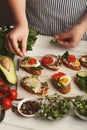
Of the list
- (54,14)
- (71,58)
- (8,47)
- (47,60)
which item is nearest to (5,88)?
(8,47)

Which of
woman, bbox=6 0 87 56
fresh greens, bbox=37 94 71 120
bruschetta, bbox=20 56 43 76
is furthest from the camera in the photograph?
woman, bbox=6 0 87 56

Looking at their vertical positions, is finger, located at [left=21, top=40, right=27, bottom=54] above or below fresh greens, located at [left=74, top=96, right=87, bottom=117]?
above

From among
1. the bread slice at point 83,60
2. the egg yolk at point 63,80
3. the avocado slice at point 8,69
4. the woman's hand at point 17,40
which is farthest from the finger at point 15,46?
the bread slice at point 83,60

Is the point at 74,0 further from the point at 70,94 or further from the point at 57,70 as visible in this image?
the point at 70,94

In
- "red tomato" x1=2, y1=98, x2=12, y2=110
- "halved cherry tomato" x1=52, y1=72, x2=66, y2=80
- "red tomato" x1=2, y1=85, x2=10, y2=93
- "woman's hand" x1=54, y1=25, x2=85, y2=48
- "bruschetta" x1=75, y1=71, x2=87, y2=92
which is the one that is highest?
"woman's hand" x1=54, y1=25, x2=85, y2=48

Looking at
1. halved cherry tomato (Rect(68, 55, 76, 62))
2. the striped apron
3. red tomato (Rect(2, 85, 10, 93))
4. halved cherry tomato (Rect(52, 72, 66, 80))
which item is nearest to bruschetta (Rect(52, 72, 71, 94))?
halved cherry tomato (Rect(52, 72, 66, 80))

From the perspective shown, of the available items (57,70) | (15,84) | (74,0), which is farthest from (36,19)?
(15,84)

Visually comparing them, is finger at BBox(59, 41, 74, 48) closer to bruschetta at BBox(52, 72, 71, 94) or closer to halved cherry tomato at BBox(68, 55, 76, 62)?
halved cherry tomato at BBox(68, 55, 76, 62)
